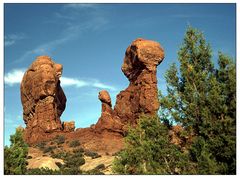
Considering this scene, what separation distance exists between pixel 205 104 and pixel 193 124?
1.47 meters

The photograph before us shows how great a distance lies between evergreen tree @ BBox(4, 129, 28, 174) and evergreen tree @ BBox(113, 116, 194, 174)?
24.3 feet

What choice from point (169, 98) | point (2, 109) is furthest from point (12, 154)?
point (169, 98)

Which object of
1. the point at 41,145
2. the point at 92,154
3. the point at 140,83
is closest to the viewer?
the point at 92,154

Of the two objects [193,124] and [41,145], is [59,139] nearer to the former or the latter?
[41,145]

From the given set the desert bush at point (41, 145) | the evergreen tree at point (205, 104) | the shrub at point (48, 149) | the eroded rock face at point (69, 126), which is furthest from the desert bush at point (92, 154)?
the evergreen tree at point (205, 104)

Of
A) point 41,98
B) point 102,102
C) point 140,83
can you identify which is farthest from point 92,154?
point 41,98

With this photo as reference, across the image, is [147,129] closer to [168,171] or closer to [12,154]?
[168,171]

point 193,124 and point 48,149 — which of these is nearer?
point 193,124

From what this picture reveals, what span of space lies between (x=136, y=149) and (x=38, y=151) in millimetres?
39070

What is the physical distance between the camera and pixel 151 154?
71.1 ft

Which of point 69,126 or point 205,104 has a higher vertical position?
point 69,126

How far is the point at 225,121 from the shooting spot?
18828 millimetres

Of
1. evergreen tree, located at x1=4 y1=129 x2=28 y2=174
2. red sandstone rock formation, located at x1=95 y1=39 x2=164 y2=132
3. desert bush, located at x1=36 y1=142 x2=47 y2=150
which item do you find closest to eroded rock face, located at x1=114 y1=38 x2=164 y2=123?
red sandstone rock formation, located at x1=95 y1=39 x2=164 y2=132

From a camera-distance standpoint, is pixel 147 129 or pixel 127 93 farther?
pixel 127 93
